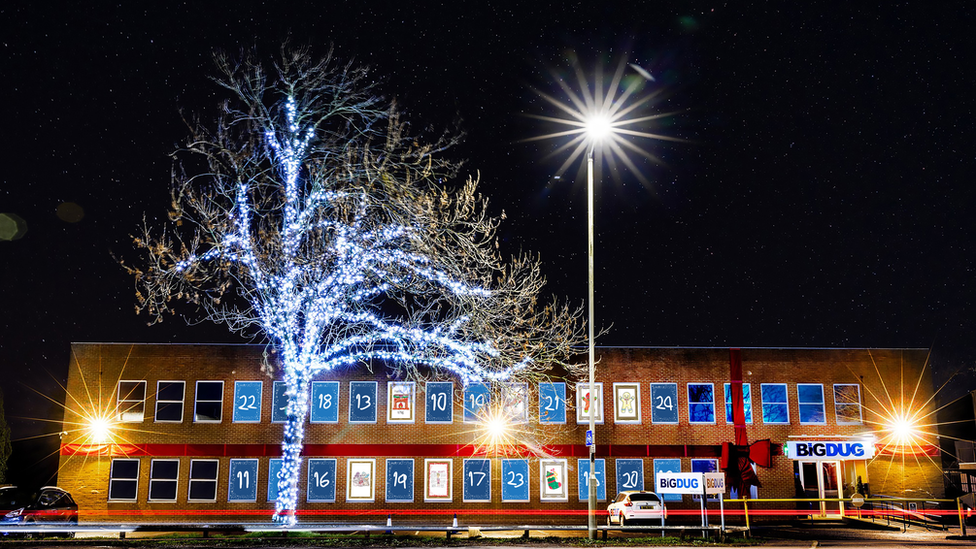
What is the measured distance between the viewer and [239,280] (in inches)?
853

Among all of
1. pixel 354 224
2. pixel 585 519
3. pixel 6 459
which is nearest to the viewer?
pixel 354 224

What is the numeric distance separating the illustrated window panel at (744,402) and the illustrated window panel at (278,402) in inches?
735

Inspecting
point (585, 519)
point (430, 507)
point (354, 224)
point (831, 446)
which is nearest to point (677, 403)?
point (585, 519)

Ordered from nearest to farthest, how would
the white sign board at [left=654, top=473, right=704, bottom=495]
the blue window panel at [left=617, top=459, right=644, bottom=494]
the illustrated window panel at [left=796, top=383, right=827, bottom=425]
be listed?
the white sign board at [left=654, top=473, right=704, bottom=495], the blue window panel at [left=617, top=459, right=644, bottom=494], the illustrated window panel at [left=796, top=383, right=827, bottom=425]

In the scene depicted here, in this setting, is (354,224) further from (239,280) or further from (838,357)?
(838,357)

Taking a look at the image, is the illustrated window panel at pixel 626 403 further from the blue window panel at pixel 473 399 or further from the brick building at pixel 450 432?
the blue window panel at pixel 473 399

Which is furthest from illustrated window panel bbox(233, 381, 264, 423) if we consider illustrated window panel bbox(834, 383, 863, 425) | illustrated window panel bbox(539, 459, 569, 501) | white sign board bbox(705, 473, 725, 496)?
illustrated window panel bbox(834, 383, 863, 425)

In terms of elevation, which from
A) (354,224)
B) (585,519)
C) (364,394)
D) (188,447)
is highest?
(354,224)

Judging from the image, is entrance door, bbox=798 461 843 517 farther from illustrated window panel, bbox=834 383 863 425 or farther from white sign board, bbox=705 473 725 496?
white sign board, bbox=705 473 725 496

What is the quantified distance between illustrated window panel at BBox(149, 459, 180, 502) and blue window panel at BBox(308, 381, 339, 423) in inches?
232

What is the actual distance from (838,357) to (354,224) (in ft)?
76.0

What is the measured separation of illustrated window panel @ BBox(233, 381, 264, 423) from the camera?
32438mm

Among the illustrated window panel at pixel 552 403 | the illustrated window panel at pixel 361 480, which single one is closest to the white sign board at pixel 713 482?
the illustrated window panel at pixel 552 403

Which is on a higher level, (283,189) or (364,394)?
(283,189)
